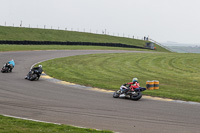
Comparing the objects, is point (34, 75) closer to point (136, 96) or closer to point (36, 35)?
point (136, 96)

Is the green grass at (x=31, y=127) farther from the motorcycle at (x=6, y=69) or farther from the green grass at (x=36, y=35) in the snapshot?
the green grass at (x=36, y=35)

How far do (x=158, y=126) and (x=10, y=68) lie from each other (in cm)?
1964

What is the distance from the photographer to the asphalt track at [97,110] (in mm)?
11539

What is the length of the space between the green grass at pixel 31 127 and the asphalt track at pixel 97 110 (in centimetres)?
89

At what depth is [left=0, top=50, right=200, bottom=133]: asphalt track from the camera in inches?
454

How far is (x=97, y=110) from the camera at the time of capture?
45.9 ft

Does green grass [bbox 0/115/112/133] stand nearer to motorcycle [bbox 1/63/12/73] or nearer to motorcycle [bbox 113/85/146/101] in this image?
motorcycle [bbox 113/85/146/101]

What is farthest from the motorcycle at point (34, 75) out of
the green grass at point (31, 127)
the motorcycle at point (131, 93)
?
the green grass at point (31, 127)

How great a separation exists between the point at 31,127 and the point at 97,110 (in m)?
4.25

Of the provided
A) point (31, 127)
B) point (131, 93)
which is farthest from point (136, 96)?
point (31, 127)

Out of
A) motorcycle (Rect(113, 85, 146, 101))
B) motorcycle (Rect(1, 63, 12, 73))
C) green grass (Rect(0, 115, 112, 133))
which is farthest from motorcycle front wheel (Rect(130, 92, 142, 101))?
motorcycle (Rect(1, 63, 12, 73))

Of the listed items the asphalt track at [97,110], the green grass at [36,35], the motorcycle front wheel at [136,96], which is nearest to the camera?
the asphalt track at [97,110]

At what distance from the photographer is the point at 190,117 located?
43.3 feet

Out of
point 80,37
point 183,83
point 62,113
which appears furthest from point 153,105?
point 80,37
